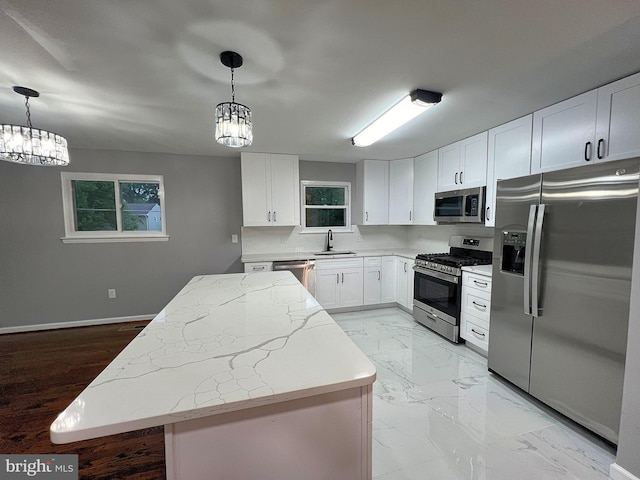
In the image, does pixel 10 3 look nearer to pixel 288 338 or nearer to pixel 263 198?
pixel 288 338

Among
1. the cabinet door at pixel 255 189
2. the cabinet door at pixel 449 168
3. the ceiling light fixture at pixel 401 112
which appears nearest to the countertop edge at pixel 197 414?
the ceiling light fixture at pixel 401 112

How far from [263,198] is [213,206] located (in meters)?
0.79

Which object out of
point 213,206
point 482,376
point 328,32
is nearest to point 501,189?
point 482,376

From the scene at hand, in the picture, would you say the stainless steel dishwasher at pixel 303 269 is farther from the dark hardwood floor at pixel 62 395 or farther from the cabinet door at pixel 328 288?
the dark hardwood floor at pixel 62 395

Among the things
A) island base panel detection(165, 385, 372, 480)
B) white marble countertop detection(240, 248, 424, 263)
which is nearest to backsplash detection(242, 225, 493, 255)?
white marble countertop detection(240, 248, 424, 263)

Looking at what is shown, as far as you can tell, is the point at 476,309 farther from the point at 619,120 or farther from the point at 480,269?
the point at 619,120

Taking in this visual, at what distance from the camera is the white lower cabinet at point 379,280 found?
409 cm

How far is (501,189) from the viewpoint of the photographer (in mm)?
2295

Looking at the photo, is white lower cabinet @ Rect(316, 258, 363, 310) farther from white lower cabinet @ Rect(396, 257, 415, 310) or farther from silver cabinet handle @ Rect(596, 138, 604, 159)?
silver cabinet handle @ Rect(596, 138, 604, 159)

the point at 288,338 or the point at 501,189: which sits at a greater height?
the point at 501,189

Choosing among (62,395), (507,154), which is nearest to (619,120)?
(507,154)

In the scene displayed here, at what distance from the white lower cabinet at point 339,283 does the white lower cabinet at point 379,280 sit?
0.12 metres

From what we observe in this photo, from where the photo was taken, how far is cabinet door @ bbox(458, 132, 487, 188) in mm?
2887

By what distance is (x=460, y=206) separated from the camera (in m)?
3.15
